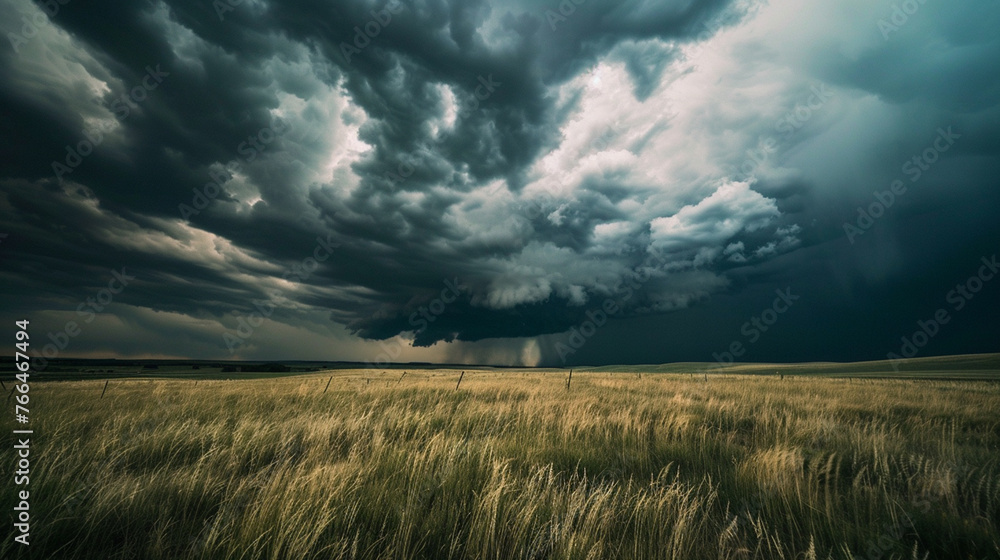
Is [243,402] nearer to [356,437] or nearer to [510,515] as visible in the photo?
[356,437]

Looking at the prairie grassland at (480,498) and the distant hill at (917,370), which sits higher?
the prairie grassland at (480,498)

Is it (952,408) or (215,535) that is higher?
(215,535)

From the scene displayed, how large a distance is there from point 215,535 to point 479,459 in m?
2.43

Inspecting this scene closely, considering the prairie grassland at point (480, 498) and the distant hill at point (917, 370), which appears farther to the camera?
the distant hill at point (917, 370)

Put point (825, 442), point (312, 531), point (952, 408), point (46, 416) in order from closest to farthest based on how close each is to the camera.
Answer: point (312, 531), point (825, 442), point (46, 416), point (952, 408)

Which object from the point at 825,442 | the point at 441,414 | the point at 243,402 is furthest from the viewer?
the point at 243,402

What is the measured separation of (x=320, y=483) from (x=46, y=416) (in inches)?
307

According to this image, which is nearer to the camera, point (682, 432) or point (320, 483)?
point (320, 483)

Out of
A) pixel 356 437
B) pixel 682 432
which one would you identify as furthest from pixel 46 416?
pixel 682 432

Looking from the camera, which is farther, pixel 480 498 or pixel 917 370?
pixel 917 370

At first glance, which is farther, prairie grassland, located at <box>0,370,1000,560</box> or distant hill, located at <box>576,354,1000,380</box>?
distant hill, located at <box>576,354,1000,380</box>

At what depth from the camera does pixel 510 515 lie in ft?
9.09

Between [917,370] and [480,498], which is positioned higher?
[480,498]

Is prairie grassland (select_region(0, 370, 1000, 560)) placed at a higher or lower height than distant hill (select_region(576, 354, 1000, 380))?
higher
